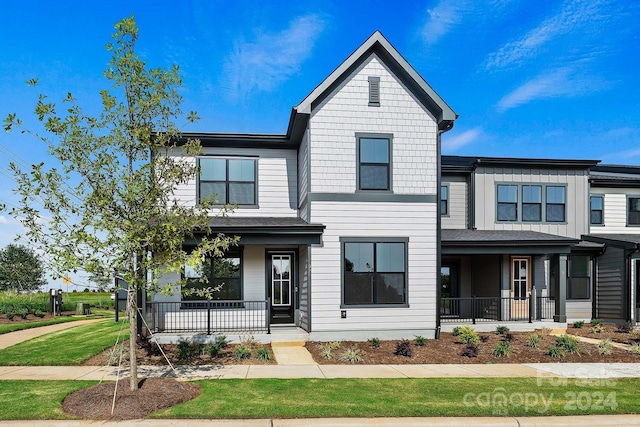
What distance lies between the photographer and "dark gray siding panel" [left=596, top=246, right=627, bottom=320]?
18062 mm

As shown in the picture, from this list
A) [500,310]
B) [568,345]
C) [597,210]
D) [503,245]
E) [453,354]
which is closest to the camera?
[453,354]

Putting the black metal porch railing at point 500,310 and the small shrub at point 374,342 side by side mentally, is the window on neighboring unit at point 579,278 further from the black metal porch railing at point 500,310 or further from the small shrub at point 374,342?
the small shrub at point 374,342

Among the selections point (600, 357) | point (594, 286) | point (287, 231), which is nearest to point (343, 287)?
point (287, 231)

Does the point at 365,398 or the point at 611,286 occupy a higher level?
the point at 611,286

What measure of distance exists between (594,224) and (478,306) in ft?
21.9

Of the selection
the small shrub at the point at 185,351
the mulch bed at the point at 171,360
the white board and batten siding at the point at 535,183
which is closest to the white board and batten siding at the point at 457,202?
the white board and batten siding at the point at 535,183

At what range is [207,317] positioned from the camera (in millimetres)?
14164

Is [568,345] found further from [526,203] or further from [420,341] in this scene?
[526,203]

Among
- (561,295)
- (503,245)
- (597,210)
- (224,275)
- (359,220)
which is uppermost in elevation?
(597,210)

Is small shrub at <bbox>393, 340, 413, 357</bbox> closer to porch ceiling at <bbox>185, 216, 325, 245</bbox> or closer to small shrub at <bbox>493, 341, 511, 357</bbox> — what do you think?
small shrub at <bbox>493, 341, 511, 357</bbox>

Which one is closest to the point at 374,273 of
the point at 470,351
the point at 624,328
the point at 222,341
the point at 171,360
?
the point at 470,351

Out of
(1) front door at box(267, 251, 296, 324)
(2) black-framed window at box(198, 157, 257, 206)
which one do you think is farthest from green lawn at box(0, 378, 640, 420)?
(2) black-framed window at box(198, 157, 257, 206)

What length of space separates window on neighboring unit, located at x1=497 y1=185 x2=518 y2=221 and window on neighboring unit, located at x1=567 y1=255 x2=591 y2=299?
326 centimetres

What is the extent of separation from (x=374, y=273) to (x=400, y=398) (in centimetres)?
631
